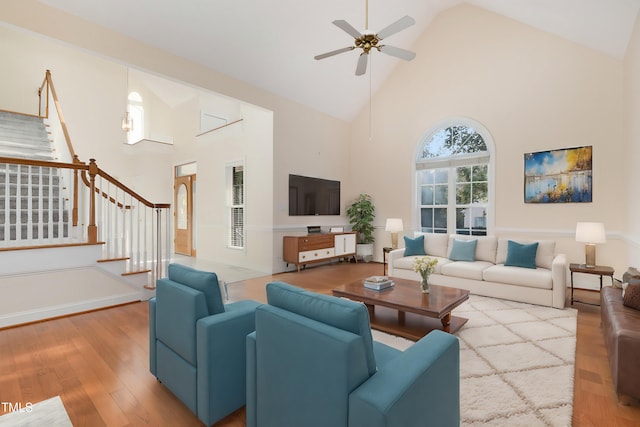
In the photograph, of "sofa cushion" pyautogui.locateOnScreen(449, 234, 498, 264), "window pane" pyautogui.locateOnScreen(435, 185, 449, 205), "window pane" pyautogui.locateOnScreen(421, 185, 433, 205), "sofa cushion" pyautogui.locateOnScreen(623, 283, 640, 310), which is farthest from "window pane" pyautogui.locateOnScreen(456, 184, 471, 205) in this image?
"sofa cushion" pyautogui.locateOnScreen(623, 283, 640, 310)

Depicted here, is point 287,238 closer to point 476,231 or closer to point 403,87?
point 476,231

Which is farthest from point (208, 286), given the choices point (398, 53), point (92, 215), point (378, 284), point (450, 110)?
point (450, 110)

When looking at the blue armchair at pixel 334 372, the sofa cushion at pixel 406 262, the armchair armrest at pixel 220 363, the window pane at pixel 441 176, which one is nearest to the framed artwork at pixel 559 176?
the window pane at pixel 441 176

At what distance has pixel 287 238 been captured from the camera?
6.20 metres

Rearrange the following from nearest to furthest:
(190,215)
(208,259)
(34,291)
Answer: (34,291) < (208,259) < (190,215)

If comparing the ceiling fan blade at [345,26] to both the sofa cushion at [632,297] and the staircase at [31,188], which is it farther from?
the staircase at [31,188]

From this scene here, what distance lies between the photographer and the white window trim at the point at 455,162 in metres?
5.79

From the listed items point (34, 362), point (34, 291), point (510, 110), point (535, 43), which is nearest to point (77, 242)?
point (34, 291)

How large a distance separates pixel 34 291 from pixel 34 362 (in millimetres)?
1311

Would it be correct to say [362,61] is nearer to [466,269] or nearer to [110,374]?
[466,269]

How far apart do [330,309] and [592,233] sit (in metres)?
4.52

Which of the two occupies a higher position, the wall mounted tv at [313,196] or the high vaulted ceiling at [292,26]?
the high vaulted ceiling at [292,26]

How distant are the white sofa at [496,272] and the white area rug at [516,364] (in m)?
0.22

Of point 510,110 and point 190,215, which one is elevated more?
point 510,110
